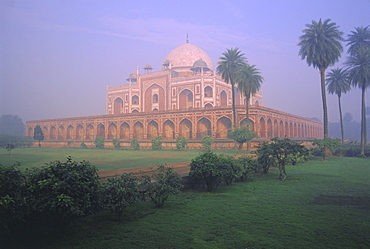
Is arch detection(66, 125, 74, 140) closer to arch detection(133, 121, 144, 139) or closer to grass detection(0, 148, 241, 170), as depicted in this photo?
arch detection(133, 121, 144, 139)

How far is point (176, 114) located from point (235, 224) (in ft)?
111

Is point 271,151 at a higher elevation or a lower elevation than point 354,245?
higher

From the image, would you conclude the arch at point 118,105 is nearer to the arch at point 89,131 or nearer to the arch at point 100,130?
the arch at point 89,131

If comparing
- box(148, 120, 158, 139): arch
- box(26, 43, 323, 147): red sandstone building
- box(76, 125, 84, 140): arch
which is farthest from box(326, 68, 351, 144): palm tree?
box(76, 125, 84, 140): arch

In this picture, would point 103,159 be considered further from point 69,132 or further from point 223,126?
point 69,132

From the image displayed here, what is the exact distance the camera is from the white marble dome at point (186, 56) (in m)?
51.8

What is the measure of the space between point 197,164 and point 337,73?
3405 cm

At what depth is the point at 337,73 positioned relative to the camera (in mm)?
35281

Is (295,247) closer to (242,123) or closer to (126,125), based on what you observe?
(242,123)

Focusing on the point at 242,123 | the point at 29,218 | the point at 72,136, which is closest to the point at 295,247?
the point at 29,218

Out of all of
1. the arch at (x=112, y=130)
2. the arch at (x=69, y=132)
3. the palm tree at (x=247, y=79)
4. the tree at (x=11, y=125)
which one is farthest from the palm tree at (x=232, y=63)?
the tree at (x=11, y=125)

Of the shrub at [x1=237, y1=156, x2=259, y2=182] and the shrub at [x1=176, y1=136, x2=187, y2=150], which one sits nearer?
the shrub at [x1=237, y1=156, x2=259, y2=182]

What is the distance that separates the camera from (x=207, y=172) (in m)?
8.45

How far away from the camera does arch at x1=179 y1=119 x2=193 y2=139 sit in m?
38.8
